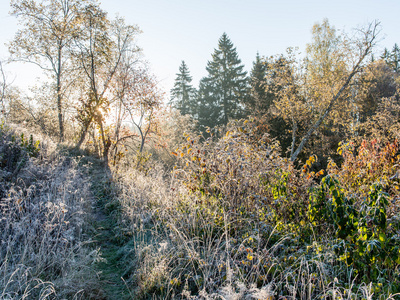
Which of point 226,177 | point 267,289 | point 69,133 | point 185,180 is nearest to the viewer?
point 267,289

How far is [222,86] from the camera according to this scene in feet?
93.4

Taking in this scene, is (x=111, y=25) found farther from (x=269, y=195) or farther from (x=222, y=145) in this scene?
(x=269, y=195)

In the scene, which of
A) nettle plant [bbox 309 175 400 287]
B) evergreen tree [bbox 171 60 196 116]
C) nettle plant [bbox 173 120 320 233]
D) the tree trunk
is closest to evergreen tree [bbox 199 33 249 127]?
evergreen tree [bbox 171 60 196 116]

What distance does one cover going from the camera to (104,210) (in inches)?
237

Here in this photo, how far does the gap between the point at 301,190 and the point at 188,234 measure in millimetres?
1835

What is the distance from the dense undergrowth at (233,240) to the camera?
229 centimetres

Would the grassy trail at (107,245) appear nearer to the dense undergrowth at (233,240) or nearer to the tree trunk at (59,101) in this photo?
the dense undergrowth at (233,240)

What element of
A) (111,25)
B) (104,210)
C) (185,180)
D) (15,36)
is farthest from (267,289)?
(15,36)

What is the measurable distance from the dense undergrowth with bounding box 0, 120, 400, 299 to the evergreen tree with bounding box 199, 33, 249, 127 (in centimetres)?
2355

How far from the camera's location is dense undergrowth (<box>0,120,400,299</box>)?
2.29 meters

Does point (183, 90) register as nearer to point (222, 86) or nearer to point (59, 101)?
point (222, 86)

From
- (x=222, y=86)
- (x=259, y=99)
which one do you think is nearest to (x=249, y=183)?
(x=259, y=99)

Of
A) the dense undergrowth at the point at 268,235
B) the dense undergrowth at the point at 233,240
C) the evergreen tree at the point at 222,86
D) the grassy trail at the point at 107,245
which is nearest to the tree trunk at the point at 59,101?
the grassy trail at the point at 107,245

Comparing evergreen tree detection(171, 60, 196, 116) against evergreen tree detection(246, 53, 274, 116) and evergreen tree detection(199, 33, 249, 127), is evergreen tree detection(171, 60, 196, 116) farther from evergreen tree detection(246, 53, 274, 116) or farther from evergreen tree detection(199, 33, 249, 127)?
evergreen tree detection(246, 53, 274, 116)
